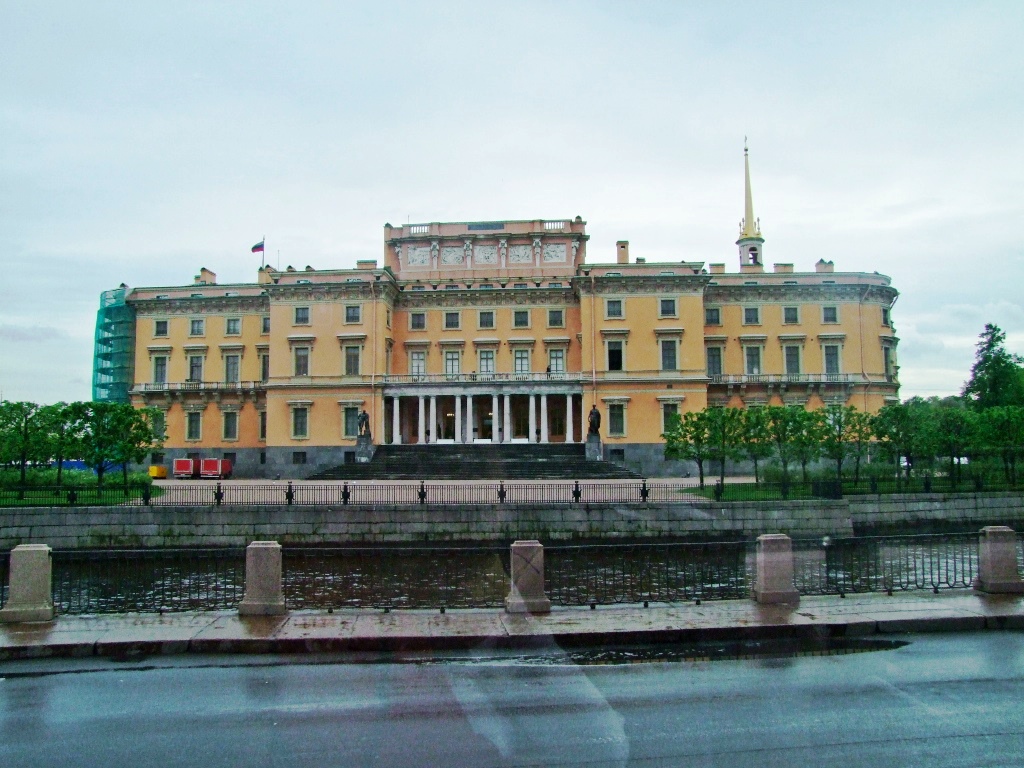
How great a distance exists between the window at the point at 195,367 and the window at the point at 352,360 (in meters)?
12.2

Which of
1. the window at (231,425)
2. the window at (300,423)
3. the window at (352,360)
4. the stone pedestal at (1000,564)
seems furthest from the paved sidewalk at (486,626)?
the window at (231,425)

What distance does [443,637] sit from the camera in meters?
11.5

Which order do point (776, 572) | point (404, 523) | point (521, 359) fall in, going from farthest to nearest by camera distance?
point (521, 359) < point (404, 523) < point (776, 572)

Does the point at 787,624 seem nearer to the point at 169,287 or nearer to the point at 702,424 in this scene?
the point at 702,424

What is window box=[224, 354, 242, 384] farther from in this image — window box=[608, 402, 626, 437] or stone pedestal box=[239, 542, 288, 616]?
stone pedestal box=[239, 542, 288, 616]

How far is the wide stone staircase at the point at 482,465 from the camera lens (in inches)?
1809

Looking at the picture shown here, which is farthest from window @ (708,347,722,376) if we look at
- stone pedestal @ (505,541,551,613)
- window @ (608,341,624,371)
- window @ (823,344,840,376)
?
stone pedestal @ (505,541,551,613)

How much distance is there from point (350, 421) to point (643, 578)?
123ft

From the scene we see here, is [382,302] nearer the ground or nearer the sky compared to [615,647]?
nearer the sky

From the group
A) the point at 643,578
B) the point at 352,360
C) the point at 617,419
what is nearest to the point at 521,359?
the point at 617,419

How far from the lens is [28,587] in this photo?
1275 cm

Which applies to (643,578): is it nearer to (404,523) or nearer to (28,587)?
(404,523)

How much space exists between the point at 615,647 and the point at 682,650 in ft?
3.10

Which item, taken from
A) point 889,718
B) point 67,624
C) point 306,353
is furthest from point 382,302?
point 889,718
